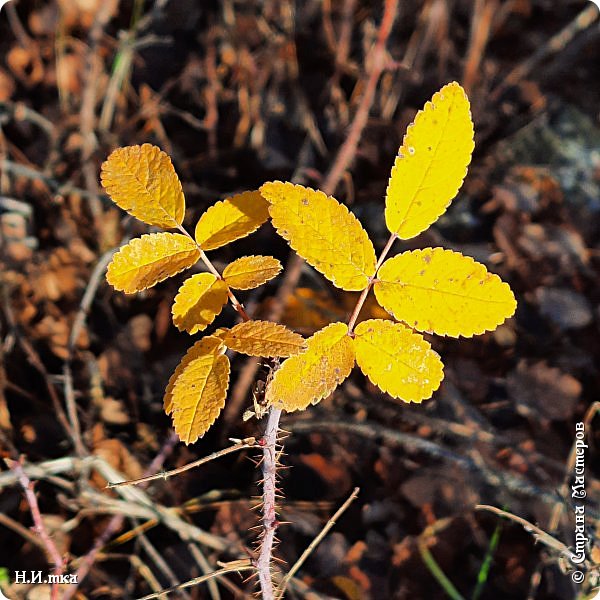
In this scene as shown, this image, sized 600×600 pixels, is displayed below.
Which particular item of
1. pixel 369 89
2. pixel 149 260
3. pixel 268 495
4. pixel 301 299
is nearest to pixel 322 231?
pixel 149 260

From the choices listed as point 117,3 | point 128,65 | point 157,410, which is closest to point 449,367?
point 157,410

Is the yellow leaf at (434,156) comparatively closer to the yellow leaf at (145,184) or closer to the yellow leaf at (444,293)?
the yellow leaf at (444,293)

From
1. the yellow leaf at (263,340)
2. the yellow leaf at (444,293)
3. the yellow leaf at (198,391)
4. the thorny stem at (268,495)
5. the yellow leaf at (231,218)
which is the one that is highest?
the yellow leaf at (231,218)

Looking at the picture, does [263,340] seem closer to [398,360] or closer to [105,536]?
[398,360]

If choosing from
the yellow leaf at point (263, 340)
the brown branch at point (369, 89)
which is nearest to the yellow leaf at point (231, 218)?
the yellow leaf at point (263, 340)

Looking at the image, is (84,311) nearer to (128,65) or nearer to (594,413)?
(128,65)

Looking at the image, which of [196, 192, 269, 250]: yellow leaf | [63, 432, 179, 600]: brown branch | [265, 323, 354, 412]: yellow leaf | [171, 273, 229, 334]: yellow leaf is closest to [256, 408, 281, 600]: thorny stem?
[265, 323, 354, 412]: yellow leaf
